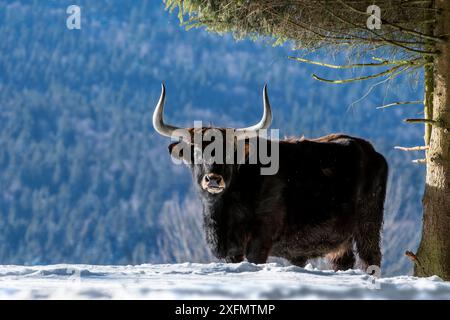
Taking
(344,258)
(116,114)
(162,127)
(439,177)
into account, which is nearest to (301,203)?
(344,258)

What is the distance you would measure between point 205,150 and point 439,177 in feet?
8.00

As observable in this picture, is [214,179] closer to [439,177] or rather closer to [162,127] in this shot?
[162,127]

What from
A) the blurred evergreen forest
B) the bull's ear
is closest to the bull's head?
the bull's ear

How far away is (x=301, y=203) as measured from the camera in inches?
328

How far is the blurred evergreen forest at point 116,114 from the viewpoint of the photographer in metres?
45.4

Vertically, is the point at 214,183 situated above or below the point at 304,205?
above

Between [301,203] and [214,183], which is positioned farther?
[301,203]

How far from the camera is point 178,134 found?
26.8 feet

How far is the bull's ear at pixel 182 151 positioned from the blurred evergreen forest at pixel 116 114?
22.3 metres

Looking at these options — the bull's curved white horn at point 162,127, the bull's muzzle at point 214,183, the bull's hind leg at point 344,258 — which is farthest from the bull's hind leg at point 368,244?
the bull's curved white horn at point 162,127

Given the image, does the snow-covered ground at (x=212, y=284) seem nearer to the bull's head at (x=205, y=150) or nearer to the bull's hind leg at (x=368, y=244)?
the bull's head at (x=205, y=150)

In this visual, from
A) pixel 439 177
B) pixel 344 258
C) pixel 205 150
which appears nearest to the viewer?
pixel 439 177

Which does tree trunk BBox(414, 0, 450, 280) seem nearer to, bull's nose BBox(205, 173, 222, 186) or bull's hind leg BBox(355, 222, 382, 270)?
bull's nose BBox(205, 173, 222, 186)

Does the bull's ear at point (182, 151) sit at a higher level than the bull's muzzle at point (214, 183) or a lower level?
higher
